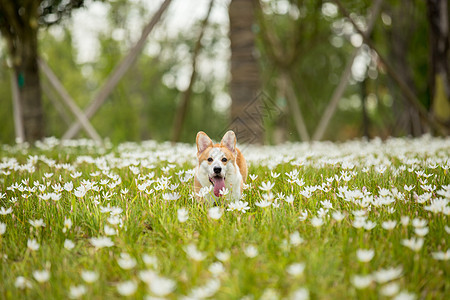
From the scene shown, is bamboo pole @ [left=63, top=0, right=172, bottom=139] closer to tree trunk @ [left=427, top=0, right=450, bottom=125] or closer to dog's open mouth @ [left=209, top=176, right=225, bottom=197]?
dog's open mouth @ [left=209, top=176, right=225, bottom=197]

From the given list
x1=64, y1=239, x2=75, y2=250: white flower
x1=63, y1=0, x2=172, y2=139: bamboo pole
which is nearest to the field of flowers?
x1=64, y1=239, x2=75, y2=250: white flower

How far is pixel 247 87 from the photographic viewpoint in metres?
8.52

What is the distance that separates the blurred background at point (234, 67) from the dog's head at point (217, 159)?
5.14 ft

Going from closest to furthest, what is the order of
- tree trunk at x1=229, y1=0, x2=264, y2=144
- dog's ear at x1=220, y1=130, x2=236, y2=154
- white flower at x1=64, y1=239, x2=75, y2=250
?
white flower at x1=64, y1=239, x2=75, y2=250 < dog's ear at x1=220, y1=130, x2=236, y2=154 < tree trunk at x1=229, y1=0, x2=264, y2=144

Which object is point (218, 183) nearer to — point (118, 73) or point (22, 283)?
point (22, 283)

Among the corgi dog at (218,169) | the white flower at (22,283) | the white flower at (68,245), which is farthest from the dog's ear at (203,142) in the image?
the white flower at (22,283)

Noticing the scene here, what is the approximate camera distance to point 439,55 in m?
9.95

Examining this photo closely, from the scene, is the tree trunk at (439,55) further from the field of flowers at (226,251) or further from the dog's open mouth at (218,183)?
the dog's open mouth at (218,183)

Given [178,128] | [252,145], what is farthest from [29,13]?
[252,145]

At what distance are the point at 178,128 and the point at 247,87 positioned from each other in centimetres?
213

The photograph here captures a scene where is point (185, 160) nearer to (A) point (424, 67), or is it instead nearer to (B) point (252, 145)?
(B) point (252, 145)

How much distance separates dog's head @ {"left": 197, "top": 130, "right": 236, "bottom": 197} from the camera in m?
3.22

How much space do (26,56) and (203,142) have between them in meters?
6.55

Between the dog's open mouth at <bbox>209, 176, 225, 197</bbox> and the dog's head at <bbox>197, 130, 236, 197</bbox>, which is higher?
the dog's head at <bbox>197, 130, 236, 197</bbox>
